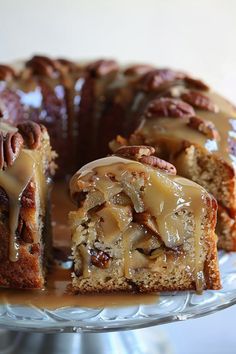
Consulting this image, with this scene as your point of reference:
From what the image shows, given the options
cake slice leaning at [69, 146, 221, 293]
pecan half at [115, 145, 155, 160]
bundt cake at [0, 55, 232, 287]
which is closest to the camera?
cake slice leaning at [69, 146, 221, 293]

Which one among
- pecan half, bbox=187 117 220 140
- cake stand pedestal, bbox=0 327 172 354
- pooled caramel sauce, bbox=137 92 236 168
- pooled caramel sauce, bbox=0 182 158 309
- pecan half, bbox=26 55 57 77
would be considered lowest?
cake stand pedestal, bbox=0 327 172 354

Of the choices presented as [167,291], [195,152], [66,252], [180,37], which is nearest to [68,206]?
[66,252]

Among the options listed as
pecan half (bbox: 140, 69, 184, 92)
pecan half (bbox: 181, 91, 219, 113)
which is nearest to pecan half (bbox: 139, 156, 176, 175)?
pecan half (bbox: 181, 91, 219, 113)

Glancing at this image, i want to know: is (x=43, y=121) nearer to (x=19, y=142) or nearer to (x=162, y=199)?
(x=19, y=142)

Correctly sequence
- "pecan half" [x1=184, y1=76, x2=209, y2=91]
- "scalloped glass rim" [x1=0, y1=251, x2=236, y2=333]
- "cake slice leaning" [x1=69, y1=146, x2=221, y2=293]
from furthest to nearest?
"pecan half" [x1=184, y1=76, x2=209, y2=91] < "cake slice leaning" [x1=69, y1=146, x2=221, y2=293] < "scalloped glass rim" [x1=0, y1=251, x2=236, y2=333]

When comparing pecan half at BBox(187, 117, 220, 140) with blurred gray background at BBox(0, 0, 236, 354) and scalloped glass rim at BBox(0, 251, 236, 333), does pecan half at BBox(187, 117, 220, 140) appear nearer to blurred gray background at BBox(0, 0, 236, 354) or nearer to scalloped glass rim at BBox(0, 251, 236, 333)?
scalloped glass rim at BBox(0, 251, 236, 333)

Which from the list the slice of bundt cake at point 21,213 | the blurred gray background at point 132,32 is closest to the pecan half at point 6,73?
the slice of bundt cake at point 21,213

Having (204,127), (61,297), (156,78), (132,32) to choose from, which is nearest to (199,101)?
(204,127)
